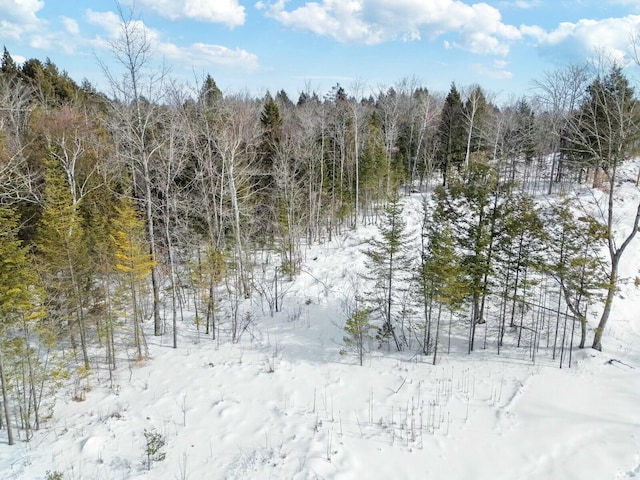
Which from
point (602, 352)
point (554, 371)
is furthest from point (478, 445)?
point (602, 352)

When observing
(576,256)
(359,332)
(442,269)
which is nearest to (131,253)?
(359,332)

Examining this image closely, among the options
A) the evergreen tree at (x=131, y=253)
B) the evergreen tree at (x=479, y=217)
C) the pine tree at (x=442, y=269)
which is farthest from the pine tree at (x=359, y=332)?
the evergreen tree at (x=131, y=253)

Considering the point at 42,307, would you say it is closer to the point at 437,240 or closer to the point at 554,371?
the point at 437,240

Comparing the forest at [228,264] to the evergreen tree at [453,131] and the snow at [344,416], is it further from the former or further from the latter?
the evergreen tree at [453,131]

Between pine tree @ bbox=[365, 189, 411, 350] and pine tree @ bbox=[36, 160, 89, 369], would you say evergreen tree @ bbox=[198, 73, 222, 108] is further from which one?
pine tree @ bbox=[365, 189, 411, 350]

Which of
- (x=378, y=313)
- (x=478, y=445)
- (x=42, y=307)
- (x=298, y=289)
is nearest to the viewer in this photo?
(x=478, y=445)

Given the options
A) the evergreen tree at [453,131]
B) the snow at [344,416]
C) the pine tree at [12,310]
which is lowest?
the snow at [344,416]

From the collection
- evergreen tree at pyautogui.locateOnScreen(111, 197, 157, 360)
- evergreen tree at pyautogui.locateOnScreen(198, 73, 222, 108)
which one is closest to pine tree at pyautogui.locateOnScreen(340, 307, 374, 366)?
evergreen tree at pyautogui.locateOnScreen(111, 197, 157, 360)

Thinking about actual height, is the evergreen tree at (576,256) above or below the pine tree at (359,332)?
above
